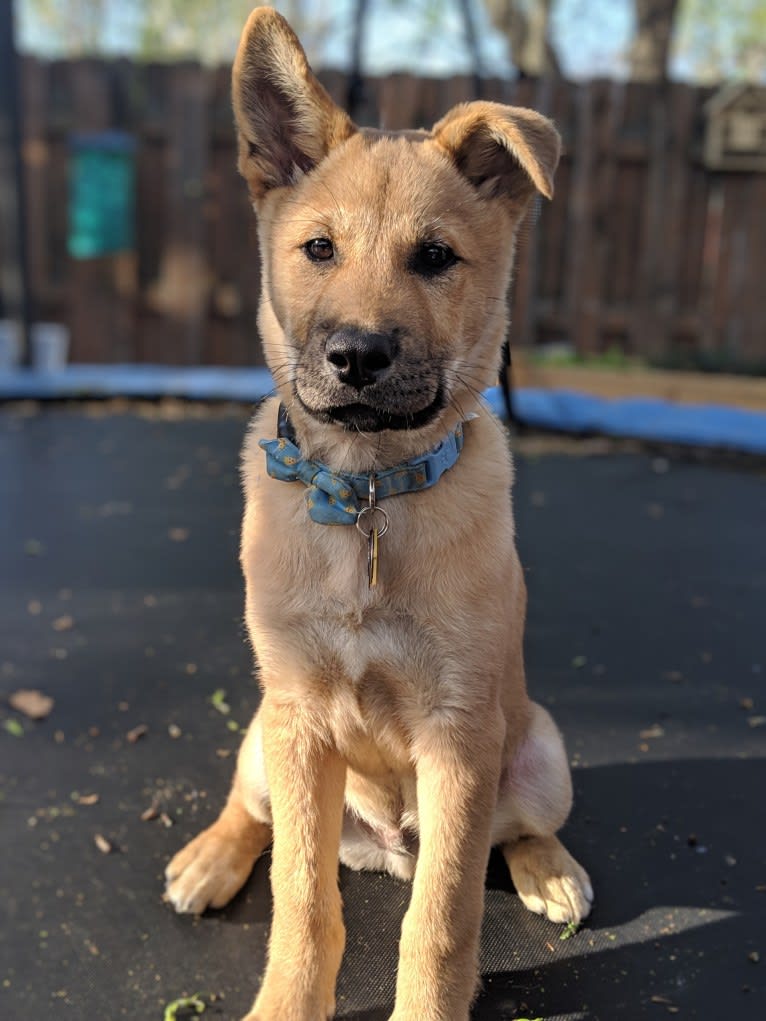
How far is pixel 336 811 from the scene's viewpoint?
1.75 m

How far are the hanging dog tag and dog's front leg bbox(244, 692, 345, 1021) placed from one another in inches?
10.6

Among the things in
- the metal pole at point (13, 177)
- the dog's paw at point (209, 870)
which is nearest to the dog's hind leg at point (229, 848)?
the dog's paw at point (209, 870)

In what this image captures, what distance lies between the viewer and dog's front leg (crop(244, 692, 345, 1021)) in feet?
5.47


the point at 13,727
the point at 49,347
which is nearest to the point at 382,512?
the point at 13,727

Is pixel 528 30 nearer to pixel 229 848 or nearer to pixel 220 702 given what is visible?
pixel 220 702

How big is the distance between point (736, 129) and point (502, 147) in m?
6.65

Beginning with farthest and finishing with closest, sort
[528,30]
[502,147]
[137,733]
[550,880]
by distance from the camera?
[528,30] → [137,733] → [550,880] → [502,147]

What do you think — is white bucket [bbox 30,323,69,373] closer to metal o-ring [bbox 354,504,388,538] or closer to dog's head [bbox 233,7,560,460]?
dog's head [bbox 233,7,560,460]

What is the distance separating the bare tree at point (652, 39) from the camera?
8.32 m

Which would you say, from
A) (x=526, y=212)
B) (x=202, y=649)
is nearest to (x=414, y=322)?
(x=526, y=212)

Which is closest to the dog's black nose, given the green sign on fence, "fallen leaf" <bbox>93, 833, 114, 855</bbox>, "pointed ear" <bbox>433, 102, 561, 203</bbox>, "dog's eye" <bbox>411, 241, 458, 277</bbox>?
"dog's eye" <bbox>411, 241, 458, 277</bbox>

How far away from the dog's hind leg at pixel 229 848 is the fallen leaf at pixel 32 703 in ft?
2.63

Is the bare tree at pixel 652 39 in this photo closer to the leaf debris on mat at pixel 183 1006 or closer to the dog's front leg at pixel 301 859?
the dog's front leg at pixel 301 859

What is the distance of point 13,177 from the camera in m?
7.03
